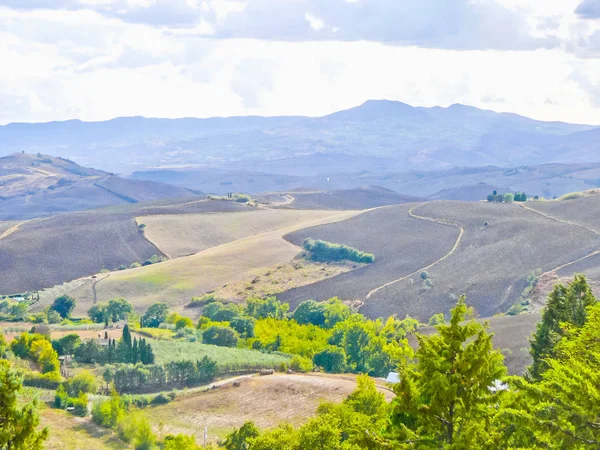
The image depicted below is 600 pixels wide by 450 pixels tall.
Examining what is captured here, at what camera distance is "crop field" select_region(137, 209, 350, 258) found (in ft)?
486

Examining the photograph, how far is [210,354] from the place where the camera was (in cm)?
6500

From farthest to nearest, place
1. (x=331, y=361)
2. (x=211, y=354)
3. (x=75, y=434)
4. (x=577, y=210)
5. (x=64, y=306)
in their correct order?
(x=577, y=210) < (x=64, y=306) < (x=331, y=361) < (x=211, y=354) < (x=75, y=434)

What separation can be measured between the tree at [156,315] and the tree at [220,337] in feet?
50.3

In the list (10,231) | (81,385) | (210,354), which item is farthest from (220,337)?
(10,231)

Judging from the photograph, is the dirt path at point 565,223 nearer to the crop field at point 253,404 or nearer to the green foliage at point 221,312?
the green foliage at point 221,312

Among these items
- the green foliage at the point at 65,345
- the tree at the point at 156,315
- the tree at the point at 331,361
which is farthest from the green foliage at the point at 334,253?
the green foliage at the point at 65,345

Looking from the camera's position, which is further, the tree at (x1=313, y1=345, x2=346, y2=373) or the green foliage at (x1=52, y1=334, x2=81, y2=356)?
the tree at (x1=313, y1=345, x2=346, y2=373)

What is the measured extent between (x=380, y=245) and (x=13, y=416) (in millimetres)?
117361

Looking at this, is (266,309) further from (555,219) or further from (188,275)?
(555,219)

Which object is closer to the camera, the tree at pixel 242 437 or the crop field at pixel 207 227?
the tree at pixel 242 437

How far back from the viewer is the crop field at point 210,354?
2456 inches

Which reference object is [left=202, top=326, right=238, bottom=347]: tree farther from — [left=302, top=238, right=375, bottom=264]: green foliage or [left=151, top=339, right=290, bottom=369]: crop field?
[left=302, top=238, right=375, bottom=264]: green foliage

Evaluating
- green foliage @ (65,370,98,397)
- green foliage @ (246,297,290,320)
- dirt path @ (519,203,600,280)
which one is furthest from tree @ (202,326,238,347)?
dirt path @ (519,203,600,280)

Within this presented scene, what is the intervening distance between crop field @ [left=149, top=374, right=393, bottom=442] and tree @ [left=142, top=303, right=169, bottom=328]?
39921 millimetres
